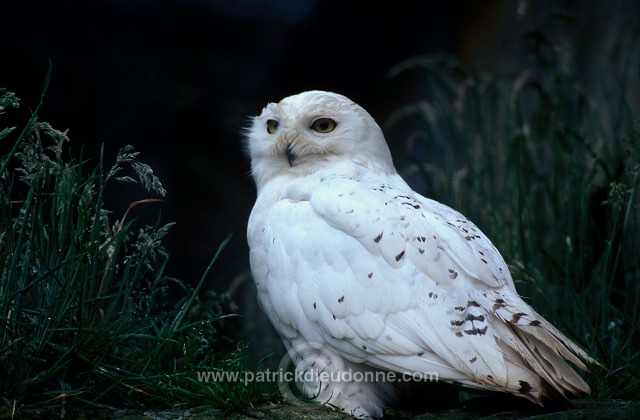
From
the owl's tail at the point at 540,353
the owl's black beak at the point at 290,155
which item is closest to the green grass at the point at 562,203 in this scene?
the owl's tail at the point at 540,353

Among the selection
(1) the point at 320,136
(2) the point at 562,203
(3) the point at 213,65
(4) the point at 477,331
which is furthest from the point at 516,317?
(3) the point at 213,65

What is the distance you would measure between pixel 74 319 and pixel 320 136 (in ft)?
4.11

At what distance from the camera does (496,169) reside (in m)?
4.66

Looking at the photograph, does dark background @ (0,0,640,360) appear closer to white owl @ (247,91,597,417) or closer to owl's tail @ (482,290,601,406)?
white owl @ (247,91,597,417)

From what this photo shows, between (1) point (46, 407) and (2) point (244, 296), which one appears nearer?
(1) point (46, 407)

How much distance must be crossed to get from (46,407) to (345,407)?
973 mm

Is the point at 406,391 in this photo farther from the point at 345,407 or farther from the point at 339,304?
the point at 339,304

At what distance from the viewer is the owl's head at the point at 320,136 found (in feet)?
10.2

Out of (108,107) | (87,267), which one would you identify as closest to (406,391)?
(87,267)

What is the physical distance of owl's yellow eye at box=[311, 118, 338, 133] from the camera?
10.2 feet

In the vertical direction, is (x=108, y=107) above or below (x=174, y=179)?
above

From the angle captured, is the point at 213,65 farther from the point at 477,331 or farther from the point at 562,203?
the point at 477,331

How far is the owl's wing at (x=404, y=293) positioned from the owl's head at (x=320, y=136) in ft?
0.85

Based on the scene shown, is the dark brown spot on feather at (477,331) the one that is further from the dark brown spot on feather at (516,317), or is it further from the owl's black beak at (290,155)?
the owl's black beak at (290,155)
